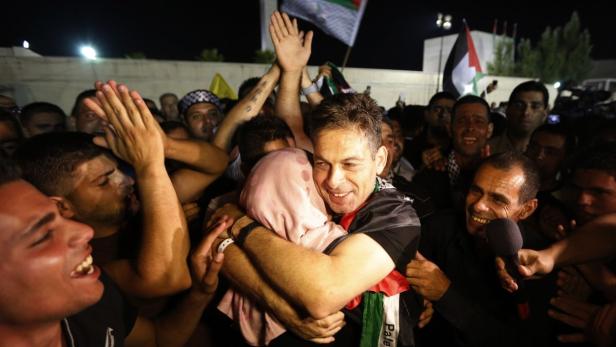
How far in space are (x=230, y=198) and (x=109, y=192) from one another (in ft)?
2.60

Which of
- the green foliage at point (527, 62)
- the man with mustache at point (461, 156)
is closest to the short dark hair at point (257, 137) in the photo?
the man with mustache at point (461, 156)

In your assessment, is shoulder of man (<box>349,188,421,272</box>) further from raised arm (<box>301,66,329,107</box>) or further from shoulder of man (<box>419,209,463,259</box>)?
raised arm (<box>301,66,329,107</box>)

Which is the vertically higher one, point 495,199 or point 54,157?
point 54,157

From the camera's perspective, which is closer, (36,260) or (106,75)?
(36,260)

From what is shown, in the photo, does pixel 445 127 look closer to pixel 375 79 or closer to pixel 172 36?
pixel 375 79

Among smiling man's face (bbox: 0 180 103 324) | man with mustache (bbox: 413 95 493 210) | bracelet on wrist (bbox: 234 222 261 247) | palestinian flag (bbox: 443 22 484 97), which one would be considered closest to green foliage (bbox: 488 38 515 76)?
palestinian flag (bbox: 443 22 484 97)

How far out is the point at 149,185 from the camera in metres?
1.79

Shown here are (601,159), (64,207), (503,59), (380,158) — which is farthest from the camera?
(503,59)

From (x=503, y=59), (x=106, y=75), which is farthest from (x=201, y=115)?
(x=503, y=59)

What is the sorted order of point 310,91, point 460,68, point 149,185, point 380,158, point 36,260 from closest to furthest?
point 36,260 → point 149,185 → point 380,158 → point 310,91 → point 460,68

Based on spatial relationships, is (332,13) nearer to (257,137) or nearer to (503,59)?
A: (257,137)

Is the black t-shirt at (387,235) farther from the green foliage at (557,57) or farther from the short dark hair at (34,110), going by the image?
the green foliage at (557,57)

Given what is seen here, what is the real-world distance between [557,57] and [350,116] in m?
63.6

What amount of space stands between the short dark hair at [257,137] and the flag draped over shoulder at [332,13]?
11.2 feet
